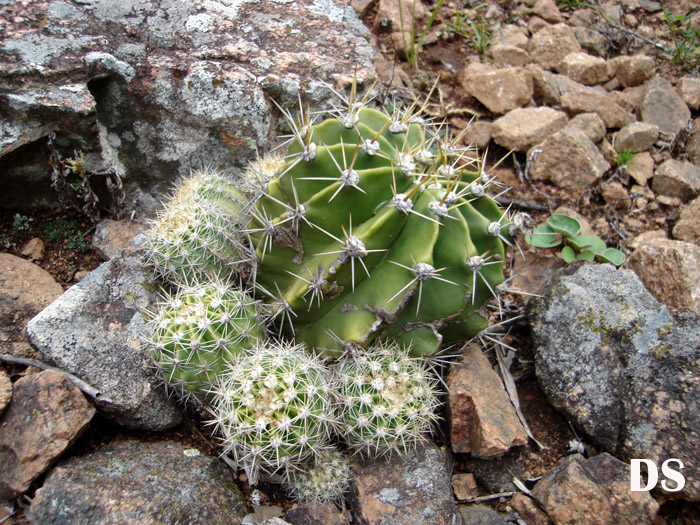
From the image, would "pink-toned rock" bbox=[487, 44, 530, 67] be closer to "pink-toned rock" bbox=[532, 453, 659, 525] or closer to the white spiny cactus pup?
"pink-toned rock" bbox=[532, 453, 659, 525]

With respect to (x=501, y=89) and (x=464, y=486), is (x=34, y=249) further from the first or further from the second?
(x=501, y=89)

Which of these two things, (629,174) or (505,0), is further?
(505,0)

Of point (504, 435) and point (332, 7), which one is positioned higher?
point (332, 7)

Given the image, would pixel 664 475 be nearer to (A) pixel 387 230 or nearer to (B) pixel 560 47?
(A) pixel 387 230

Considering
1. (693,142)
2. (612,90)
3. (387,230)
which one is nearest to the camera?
(387,230)

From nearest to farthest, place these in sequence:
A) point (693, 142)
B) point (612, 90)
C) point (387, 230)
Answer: point (387, 230) → point (693, 142) → point (612, 90)

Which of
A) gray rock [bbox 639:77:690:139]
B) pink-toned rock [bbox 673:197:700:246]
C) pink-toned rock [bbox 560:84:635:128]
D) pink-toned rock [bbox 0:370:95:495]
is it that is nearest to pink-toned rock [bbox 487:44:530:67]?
pink-toned rock [bbox 560:84:635:128]

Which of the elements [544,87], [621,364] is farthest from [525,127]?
[621,364]

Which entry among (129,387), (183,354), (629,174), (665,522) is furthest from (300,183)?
(629,174)
